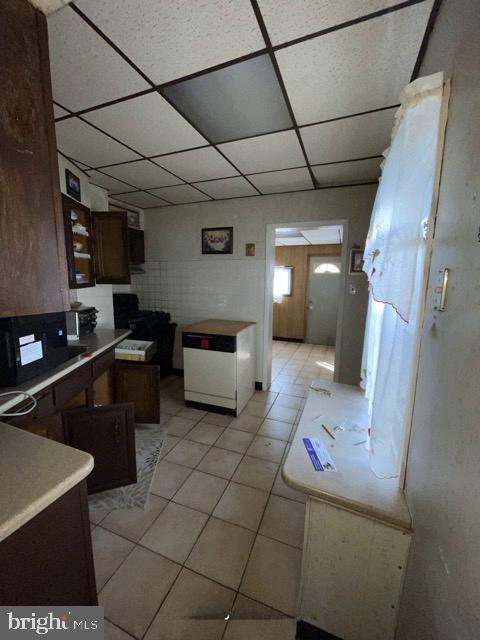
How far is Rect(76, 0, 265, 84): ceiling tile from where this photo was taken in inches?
34.9

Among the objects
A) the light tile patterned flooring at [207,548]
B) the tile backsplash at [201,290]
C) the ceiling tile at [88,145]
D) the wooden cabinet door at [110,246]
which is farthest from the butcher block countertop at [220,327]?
the ceiling tile at [88,145]

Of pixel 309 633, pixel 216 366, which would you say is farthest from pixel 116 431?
pixel 309 633

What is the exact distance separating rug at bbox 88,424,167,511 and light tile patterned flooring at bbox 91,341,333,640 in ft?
0.17

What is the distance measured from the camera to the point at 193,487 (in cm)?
171

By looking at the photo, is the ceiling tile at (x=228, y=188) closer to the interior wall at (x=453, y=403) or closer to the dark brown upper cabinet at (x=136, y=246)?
the dark brown upper cabinet at (x=136, y=246)

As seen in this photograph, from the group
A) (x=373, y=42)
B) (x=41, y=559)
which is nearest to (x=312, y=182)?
(x=373, y=42)

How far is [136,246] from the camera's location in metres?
3.39

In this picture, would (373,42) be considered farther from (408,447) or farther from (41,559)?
(41,559)

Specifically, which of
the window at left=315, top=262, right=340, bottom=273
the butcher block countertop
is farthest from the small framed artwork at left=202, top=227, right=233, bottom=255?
the window at left=315, top=262, right=340, bottom=273

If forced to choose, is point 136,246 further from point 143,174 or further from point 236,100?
point 236,100

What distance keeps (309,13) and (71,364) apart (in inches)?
76.7

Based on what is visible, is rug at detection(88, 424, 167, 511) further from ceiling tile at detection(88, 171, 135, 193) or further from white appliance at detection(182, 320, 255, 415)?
ceiling tile at detection(88, 171, 135, 193)

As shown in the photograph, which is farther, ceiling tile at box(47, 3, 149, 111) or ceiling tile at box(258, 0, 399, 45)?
ceiling tile at box(47, 3, 149, 111)

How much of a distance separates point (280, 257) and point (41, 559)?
18.9 feet
